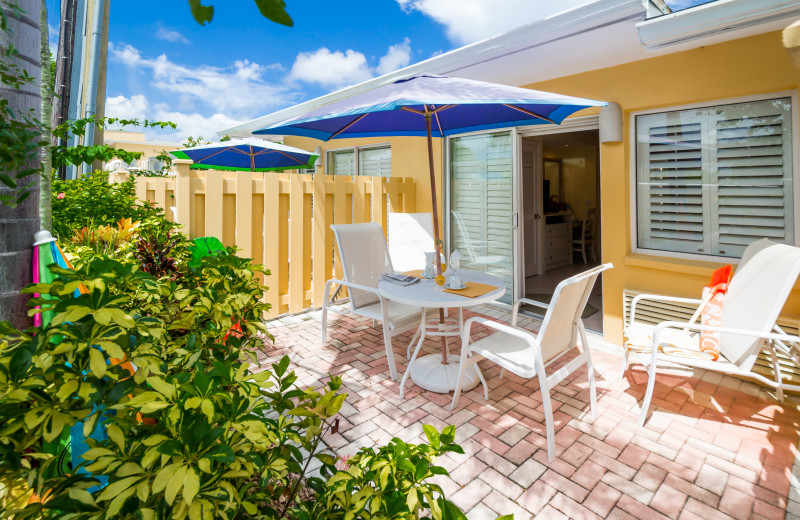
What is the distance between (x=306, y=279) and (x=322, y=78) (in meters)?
50.5

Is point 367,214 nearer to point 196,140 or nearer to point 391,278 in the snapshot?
point 391,278

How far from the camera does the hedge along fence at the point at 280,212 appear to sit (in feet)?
13.1

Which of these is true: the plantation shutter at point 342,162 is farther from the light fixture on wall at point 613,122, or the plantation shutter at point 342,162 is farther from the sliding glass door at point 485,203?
the light fixture on wall at point 613,122

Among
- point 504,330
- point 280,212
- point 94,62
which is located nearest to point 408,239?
point 280,212

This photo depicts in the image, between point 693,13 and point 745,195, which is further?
point 745,195

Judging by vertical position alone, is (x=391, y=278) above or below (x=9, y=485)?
above

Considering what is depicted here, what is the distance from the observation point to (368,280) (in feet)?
13.1

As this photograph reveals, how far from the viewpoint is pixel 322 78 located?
161ft

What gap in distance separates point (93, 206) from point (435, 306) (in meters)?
3.04

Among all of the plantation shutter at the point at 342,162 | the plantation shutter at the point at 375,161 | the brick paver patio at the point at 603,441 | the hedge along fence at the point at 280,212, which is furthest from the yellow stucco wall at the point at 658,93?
the plantation shutter at the point at 342,162

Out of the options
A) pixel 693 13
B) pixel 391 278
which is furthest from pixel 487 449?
pixel 693 13

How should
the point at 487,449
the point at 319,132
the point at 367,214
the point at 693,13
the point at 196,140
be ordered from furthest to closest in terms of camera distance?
the point at 196,140 → the point at 367,214 → the point at 319,132 → the point at 693,13 → the point at 487,449

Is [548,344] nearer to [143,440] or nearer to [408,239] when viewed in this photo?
[143,440]

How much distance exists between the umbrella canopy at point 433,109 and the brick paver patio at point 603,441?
2.00 meters
